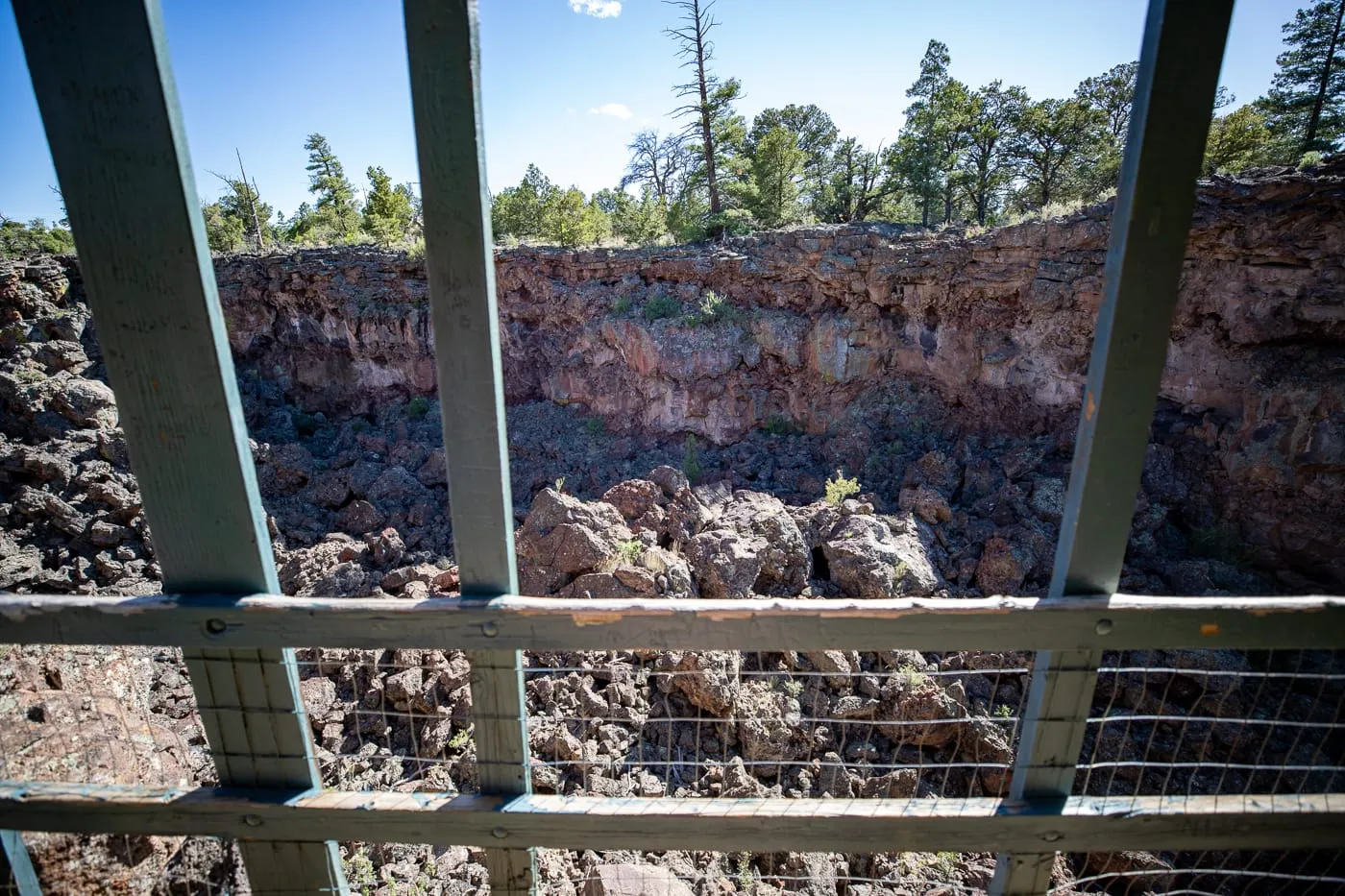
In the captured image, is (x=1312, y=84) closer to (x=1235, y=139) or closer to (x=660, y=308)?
(x=1235, y=139)

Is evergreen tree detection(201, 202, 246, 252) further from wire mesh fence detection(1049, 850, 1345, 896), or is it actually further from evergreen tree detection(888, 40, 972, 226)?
wire mesh fence detection(1049, 850, 1345, 896)

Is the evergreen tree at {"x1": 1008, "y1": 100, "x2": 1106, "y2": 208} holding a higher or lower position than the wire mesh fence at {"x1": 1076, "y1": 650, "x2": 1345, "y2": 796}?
higher

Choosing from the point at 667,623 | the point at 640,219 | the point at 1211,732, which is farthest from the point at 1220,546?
the point at 640,219

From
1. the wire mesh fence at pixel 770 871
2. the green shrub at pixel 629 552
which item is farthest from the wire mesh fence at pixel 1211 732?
the green shrub at pixel 629 552

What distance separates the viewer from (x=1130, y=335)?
1119 mm

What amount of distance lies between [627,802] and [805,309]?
37.3ft

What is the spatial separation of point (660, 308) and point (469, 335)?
442 inches

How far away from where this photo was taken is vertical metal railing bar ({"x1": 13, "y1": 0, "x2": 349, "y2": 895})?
1.01m

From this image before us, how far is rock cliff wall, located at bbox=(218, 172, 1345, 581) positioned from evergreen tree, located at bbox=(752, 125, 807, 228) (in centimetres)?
345

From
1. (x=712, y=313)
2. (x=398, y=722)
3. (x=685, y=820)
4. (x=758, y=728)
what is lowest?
(x=398, y=722)

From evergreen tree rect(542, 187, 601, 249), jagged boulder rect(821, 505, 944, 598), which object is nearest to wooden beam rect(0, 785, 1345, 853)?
jagged boulder rect(821, 505, 944, 598)

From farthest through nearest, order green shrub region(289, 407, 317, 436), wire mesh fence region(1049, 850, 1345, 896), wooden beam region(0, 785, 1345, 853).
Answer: green shrub region(289, 407, 317, 436)
wire mesh fence region(1049, 850, 1345, 896)
wooden beam region(0, 785, 1345, 853)

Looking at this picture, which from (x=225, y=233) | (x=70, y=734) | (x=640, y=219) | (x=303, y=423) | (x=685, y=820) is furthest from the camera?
(x=225, y=233)

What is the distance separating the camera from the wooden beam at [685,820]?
131 centimetres
